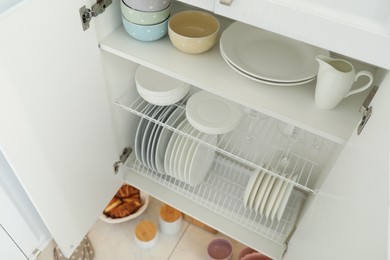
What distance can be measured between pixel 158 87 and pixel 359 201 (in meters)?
0.77

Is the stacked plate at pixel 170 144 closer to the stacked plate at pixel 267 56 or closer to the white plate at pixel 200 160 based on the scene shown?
the white plate at pixel 200 160

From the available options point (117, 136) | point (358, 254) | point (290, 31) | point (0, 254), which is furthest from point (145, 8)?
point (0, 254)

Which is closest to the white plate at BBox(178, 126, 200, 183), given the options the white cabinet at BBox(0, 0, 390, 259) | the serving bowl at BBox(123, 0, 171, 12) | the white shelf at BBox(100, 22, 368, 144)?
the white cabinet at BBox(0, 0, 390, 259)

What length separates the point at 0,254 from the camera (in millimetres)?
1235

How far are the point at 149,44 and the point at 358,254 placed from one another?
0.76 meters

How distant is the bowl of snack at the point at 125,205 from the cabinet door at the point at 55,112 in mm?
246

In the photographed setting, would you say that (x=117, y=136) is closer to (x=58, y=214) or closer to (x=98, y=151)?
(x=98, y=151)

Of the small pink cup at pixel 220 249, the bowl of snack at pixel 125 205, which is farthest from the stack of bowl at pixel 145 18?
the small pink cup at pixel 220 249

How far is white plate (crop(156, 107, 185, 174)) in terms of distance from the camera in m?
1.30

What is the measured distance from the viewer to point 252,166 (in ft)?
4.38

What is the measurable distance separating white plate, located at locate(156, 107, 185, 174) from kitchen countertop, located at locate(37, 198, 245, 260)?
0.37m

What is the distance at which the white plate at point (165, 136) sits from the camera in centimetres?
130

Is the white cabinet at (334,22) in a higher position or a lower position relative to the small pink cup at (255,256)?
higher

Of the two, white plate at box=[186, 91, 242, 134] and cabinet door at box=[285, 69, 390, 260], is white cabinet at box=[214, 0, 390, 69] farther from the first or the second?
white plate at box=[186, 91, 242, 134]
